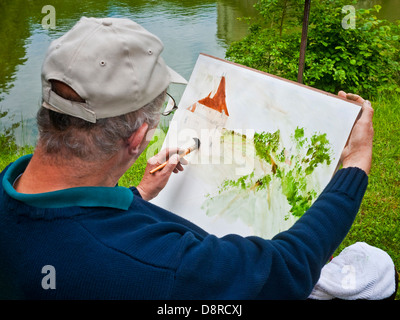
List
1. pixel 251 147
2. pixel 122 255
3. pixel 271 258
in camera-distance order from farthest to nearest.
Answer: pixel 251 147
pixel 271 258
pixel 122 255

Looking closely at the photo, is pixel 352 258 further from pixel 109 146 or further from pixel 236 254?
pixel 109 146

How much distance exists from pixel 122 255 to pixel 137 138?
276mm

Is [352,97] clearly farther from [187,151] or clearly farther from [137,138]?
[137,138]

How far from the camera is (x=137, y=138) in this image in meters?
0.98

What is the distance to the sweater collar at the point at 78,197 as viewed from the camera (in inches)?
34.2

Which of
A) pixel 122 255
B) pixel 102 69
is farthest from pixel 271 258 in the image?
pixel 102 69

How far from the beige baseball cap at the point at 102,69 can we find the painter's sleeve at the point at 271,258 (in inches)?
13.2

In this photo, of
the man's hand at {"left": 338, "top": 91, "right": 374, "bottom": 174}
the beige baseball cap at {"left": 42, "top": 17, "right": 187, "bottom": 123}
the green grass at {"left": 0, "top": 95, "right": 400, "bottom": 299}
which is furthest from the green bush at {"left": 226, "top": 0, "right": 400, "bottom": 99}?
the beige baseball cap at {"left": 42, "top": 17, "right": 187, "bottom": 123}

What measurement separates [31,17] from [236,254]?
903cm

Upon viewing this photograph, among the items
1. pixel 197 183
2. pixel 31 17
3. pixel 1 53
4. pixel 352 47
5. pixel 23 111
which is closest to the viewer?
pixel 197 183

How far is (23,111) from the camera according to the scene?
201 inches

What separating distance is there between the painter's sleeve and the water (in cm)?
361

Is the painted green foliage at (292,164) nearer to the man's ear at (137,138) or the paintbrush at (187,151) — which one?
the paintbrush at (187,151)

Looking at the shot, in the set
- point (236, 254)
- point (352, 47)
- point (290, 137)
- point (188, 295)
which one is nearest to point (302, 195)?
point (290, 137)
